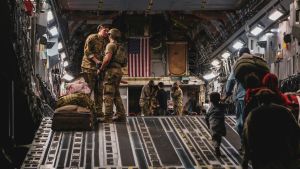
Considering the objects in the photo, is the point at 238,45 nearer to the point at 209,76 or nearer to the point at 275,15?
the point at 275,15

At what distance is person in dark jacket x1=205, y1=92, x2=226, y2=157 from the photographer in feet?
35.4

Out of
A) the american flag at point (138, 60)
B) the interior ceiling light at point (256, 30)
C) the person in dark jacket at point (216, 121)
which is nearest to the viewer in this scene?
the person in dark jacket at point (216, 121)

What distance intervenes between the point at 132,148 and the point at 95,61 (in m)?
3.42

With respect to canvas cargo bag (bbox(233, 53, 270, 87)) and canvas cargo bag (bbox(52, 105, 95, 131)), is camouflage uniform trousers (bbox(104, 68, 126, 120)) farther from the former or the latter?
canvas cargo bag (bbox(233, 53, 270, 87))

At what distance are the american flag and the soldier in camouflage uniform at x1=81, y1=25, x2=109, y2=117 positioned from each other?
1842cm

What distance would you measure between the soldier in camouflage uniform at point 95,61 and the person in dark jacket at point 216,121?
12.6 ft

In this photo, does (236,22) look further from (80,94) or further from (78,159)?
(78,159)

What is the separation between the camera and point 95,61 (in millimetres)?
13914

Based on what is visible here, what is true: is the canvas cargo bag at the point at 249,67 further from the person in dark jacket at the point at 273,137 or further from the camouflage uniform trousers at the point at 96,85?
the camouflage uniform trousers at the point at 96,85

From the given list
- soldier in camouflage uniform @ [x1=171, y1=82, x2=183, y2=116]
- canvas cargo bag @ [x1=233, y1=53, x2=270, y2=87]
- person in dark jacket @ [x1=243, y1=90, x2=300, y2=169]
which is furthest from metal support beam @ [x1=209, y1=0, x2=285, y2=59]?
person in dark jacket @ [x1=243, y1=90, x2=300, y2=169]

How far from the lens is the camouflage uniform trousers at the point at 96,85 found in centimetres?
1409

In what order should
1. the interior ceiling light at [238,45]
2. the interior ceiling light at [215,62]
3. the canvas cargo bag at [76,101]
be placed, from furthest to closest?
the interior ceiling light at [215,62], the interior ceiling light at [238,45], the canvas cargo bag at [76,101]

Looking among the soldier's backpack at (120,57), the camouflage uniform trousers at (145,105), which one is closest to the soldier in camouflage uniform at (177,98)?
the camouflage uniform trousers at (145,105)

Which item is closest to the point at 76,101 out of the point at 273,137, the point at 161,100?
the point at 273,137
